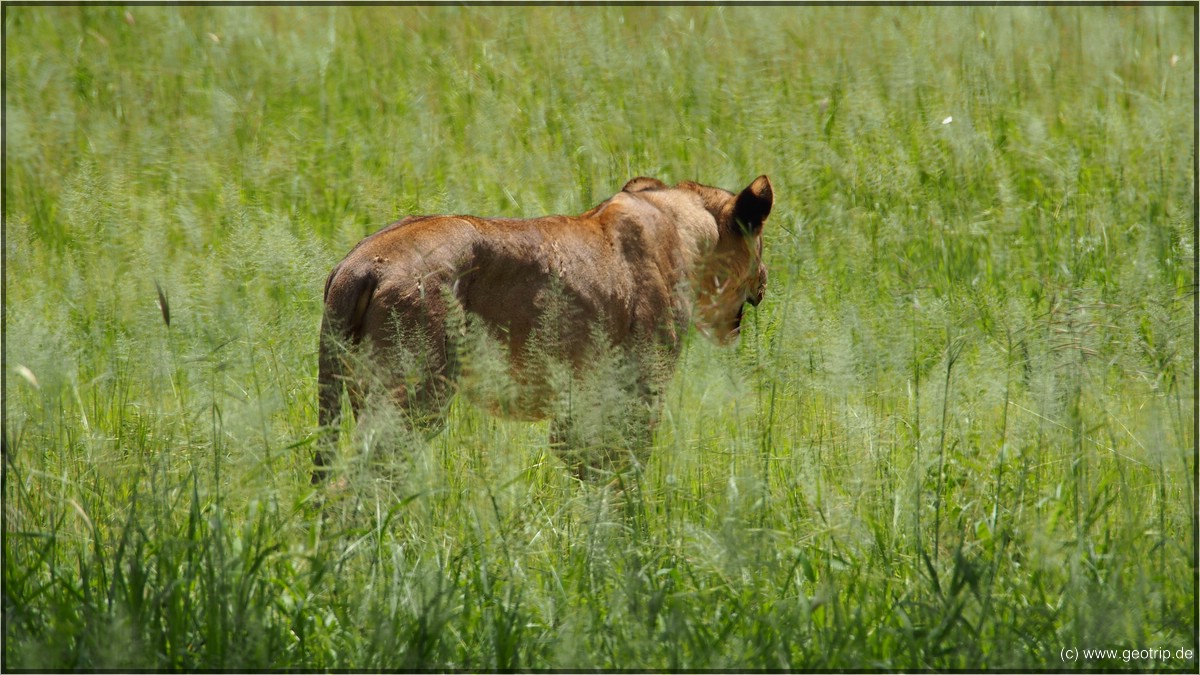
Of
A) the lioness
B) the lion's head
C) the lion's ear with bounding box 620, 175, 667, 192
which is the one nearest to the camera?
the lioness

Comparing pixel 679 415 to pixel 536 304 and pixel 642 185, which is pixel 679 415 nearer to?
pixel 536 304

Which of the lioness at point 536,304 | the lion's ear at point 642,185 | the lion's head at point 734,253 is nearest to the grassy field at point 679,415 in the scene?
the lioness at point 536,304

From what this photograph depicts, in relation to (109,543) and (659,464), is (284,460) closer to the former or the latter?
(109,543)

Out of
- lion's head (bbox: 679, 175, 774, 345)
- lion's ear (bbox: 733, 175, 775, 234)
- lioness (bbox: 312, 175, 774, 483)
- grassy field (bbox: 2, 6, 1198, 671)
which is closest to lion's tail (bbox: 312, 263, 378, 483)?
lioness (bbox: 312, 175, 774, 483)

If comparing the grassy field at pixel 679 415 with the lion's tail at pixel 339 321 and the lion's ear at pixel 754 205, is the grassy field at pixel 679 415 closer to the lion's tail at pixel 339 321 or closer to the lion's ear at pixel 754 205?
the lion's tail at pixel 339 321

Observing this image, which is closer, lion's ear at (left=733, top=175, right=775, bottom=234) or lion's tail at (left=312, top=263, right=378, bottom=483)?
lion's tail at (left=312, top=263, right=378, bottom=483)

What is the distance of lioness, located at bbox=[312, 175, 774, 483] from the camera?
4203 mm

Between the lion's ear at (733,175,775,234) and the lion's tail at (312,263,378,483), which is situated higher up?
the lion's ear at (733,175,775,234)

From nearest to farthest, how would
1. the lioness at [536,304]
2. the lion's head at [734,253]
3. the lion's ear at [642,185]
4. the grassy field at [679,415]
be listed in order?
the grassy field at [679,415]
the lioness at [536,304]
the lion's head at [734,253]
the lion's ear at [642,185]

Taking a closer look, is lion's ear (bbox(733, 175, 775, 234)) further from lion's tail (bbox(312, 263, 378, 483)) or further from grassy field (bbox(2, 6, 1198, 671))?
lion's tail (bbox(312, 263, 378, 483))

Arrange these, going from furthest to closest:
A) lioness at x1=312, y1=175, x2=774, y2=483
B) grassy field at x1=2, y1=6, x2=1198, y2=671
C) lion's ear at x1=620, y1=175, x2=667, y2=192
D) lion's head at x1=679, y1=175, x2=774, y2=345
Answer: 1. lion's ear at x1=620, y1=175, x2=667, y2=192
2. lion's head at x1=679, y1=175, x2=774, y2=345
3. lioness at x1=312, y1=175, x2=774, y2=483
4. grassy field at x1=2, y1=6, x2=1198, y2=671

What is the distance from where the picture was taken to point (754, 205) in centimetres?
580

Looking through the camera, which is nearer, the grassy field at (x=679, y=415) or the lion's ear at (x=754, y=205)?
the grassy field at (x=679, y=415)

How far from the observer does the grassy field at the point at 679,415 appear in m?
3.48
